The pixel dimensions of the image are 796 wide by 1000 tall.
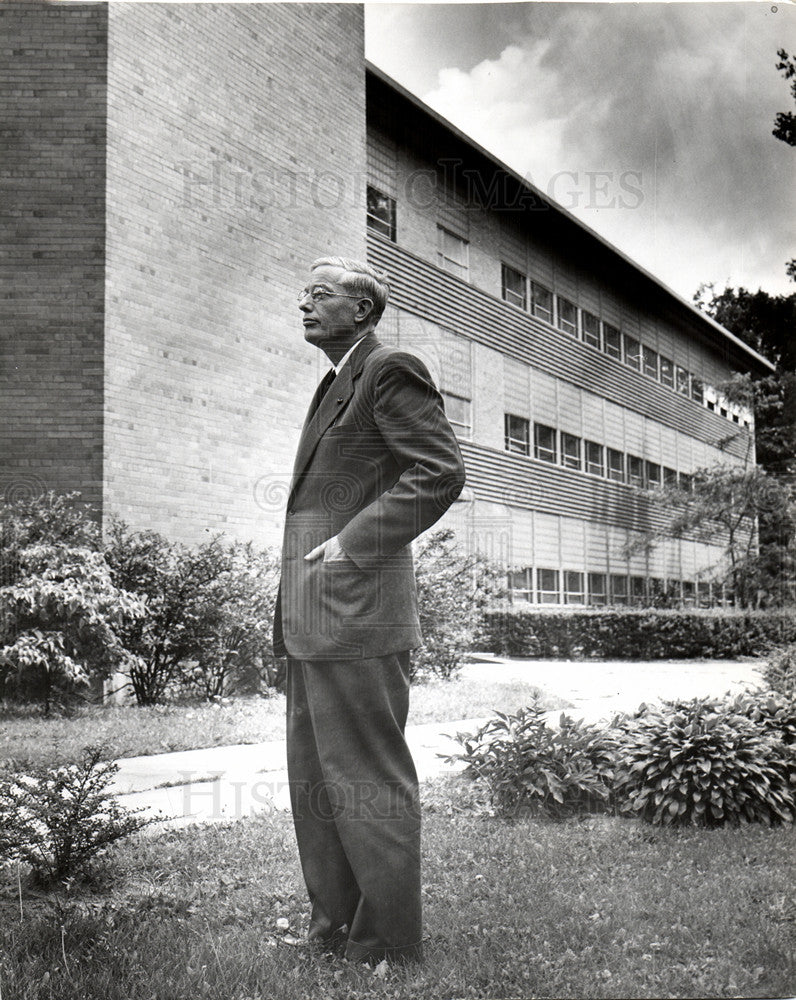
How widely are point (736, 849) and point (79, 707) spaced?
5.01 metres

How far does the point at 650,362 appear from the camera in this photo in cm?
1438

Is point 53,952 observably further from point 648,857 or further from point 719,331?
point 719,331

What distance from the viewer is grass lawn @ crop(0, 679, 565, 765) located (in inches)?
226

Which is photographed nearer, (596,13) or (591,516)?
(596,13)

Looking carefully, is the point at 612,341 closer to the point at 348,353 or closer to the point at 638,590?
the point at 638,590

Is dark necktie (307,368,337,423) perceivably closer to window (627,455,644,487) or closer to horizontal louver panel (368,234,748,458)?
horizontal louver panel (368,234,748,458)

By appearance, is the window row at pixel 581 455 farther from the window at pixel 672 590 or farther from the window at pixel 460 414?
the window at pixel 672 590

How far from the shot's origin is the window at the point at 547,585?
12.8m

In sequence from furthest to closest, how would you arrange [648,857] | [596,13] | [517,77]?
[517,77] < [596,13] < [648,857]

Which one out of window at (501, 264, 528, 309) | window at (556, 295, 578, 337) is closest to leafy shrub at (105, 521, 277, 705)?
window at (501, 264, 528, 309)

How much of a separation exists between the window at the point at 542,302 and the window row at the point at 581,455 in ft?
4.96

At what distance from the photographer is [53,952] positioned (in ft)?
9.30

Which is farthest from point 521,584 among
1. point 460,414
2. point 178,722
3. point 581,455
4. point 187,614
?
point 178,722

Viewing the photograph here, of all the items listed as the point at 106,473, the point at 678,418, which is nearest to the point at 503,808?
the point at 106,473
